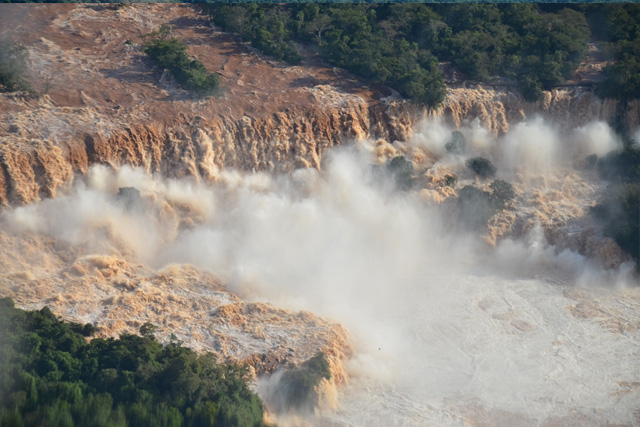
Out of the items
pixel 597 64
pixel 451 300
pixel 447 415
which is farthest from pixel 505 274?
Answer: pixel 597 64

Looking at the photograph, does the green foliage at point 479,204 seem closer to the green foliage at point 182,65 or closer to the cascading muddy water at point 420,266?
the cascading muddy water at point 420,266

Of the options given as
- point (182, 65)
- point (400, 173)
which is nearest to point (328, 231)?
point (400, 173)

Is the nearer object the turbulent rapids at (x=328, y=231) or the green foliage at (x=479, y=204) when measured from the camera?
the turbulent rapids at (x=328, y=231)

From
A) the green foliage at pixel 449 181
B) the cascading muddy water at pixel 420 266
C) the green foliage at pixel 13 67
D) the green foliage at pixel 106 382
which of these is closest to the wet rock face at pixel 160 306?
the cascading muddy water at pixel 420 266

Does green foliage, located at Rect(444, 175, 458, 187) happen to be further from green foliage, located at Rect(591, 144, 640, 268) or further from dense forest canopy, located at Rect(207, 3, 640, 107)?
green foliage, located at Rect(591, 144, 640, 268)

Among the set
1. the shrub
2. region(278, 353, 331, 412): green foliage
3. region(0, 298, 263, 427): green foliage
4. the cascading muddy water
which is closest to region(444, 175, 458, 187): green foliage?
the cascading muddy water
